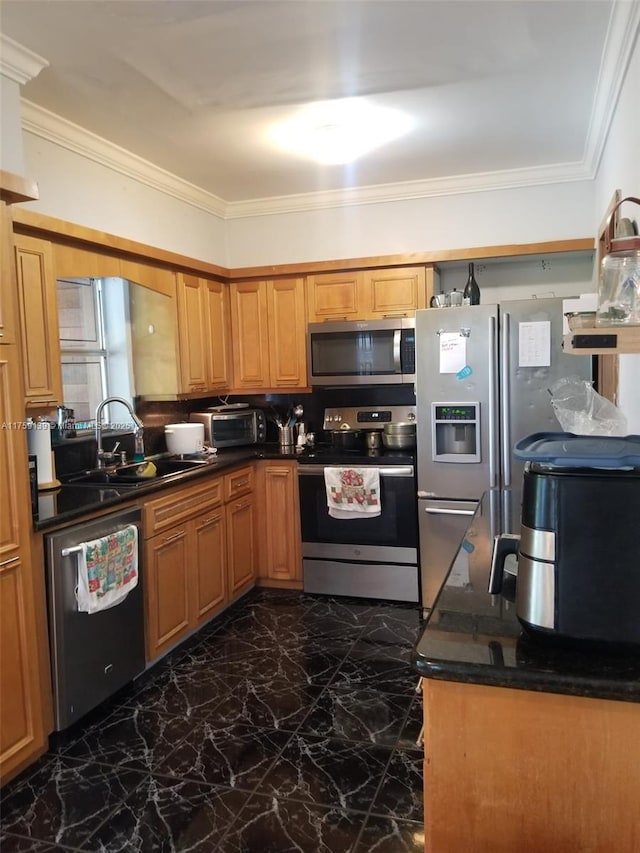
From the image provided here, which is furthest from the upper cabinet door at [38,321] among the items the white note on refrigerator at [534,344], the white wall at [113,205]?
the white note on refrigerator at [534,344]

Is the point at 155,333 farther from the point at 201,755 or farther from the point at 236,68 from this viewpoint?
the point at 201,755

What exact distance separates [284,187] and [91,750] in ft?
11.1

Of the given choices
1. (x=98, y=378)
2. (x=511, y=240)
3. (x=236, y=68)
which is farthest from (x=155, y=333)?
(x=511, y=240)

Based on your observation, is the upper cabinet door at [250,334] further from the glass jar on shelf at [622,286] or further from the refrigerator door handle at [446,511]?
the glass jar on shelf at [622,286]

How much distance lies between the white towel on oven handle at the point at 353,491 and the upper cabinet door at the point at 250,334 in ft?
3.22

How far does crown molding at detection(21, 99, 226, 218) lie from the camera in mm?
2869

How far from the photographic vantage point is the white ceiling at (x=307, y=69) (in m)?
2.14

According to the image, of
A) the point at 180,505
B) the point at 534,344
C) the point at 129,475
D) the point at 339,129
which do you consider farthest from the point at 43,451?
the point at 534,344

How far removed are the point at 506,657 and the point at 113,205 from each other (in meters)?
3.16

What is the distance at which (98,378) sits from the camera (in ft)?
12.1

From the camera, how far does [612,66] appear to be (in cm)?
247

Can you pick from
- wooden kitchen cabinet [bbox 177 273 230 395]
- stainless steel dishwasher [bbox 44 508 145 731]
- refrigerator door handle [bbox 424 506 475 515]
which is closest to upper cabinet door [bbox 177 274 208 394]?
wooden kitchen cabinet [bbox 177 273 230 395]

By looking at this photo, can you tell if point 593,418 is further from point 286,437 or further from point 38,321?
point 286,437

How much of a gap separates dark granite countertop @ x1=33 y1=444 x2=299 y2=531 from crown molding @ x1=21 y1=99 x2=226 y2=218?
1.64m
